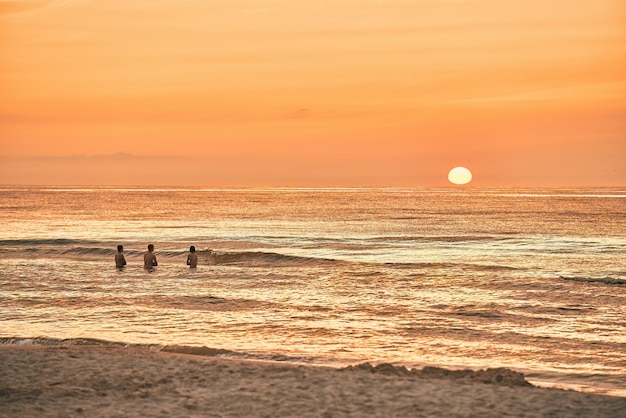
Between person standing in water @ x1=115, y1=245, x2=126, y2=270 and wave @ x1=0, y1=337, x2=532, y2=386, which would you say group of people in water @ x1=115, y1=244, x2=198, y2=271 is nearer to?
person standing in water @ x1=115, y1=245, x2=126, y2=270

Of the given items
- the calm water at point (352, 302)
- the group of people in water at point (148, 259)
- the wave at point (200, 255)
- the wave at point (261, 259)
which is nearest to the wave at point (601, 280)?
the calm water at point (352, 302)

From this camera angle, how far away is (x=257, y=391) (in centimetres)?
1224

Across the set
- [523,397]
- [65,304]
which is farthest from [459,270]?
[523,397]

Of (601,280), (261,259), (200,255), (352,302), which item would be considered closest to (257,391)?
(352,302)

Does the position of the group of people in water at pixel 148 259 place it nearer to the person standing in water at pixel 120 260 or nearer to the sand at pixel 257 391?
the person standing in water at pixel 120 260

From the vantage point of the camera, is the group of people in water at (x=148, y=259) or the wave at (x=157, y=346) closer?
the wave at (x=157, y=346)

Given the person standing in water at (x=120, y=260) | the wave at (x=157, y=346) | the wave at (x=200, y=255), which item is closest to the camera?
the wave at (x=157, y=346)

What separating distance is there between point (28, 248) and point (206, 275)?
68.1ft

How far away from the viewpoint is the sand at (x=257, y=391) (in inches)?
436

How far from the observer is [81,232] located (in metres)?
62.7

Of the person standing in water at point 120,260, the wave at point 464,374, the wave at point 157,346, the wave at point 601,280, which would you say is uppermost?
the person standing in water at point 120,260

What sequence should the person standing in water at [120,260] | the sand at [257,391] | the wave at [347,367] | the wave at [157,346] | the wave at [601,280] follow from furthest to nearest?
the person standing in water at [120,260], the wave at [601,280], the wave at [157,346], the wave at [347,367], the sand at [257,391]

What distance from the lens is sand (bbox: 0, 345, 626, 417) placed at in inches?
436

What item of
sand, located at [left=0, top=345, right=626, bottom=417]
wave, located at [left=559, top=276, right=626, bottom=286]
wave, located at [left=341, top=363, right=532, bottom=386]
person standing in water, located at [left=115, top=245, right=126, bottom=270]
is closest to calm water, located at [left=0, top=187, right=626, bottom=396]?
wave, located at [left=559, top=276, right=626, bottom=286]
